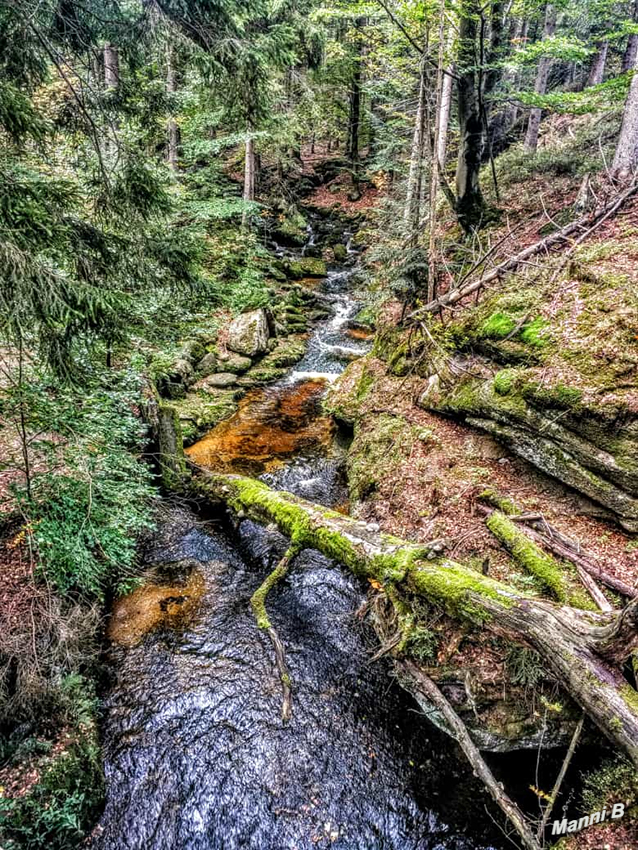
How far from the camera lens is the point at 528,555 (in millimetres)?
4855

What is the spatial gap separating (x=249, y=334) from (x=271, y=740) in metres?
12.0

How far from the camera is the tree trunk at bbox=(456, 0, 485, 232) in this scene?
9914 millimetres

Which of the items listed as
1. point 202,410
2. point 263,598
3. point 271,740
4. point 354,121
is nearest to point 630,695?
point 271,740

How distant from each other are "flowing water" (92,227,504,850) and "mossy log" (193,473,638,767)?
122cm

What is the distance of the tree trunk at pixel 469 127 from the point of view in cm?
991

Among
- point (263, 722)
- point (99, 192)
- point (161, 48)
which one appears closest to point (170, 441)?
point (99, 192)

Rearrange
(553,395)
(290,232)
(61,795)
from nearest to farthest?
(61,795)
(553,395)
(290,232)

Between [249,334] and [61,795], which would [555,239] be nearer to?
[249,334]

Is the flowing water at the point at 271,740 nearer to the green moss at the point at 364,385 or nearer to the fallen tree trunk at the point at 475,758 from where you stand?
the fallen tree trunk at the point at 475,758

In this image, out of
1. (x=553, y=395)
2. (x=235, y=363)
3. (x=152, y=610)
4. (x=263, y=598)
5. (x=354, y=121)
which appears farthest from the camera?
(x=354, y=121)

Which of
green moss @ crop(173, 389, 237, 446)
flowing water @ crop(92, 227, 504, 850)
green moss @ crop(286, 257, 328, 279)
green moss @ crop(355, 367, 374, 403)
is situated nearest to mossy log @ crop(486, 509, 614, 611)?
flowing water @ crop(92, 227, 504, 850)

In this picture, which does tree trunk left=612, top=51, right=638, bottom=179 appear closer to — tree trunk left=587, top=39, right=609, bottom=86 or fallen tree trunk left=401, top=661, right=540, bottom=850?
fallen tree trunk left=401, top=661, right=540, bottom=850

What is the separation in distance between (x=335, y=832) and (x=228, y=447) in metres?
7.39

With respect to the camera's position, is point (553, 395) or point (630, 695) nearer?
point (630, 695)
